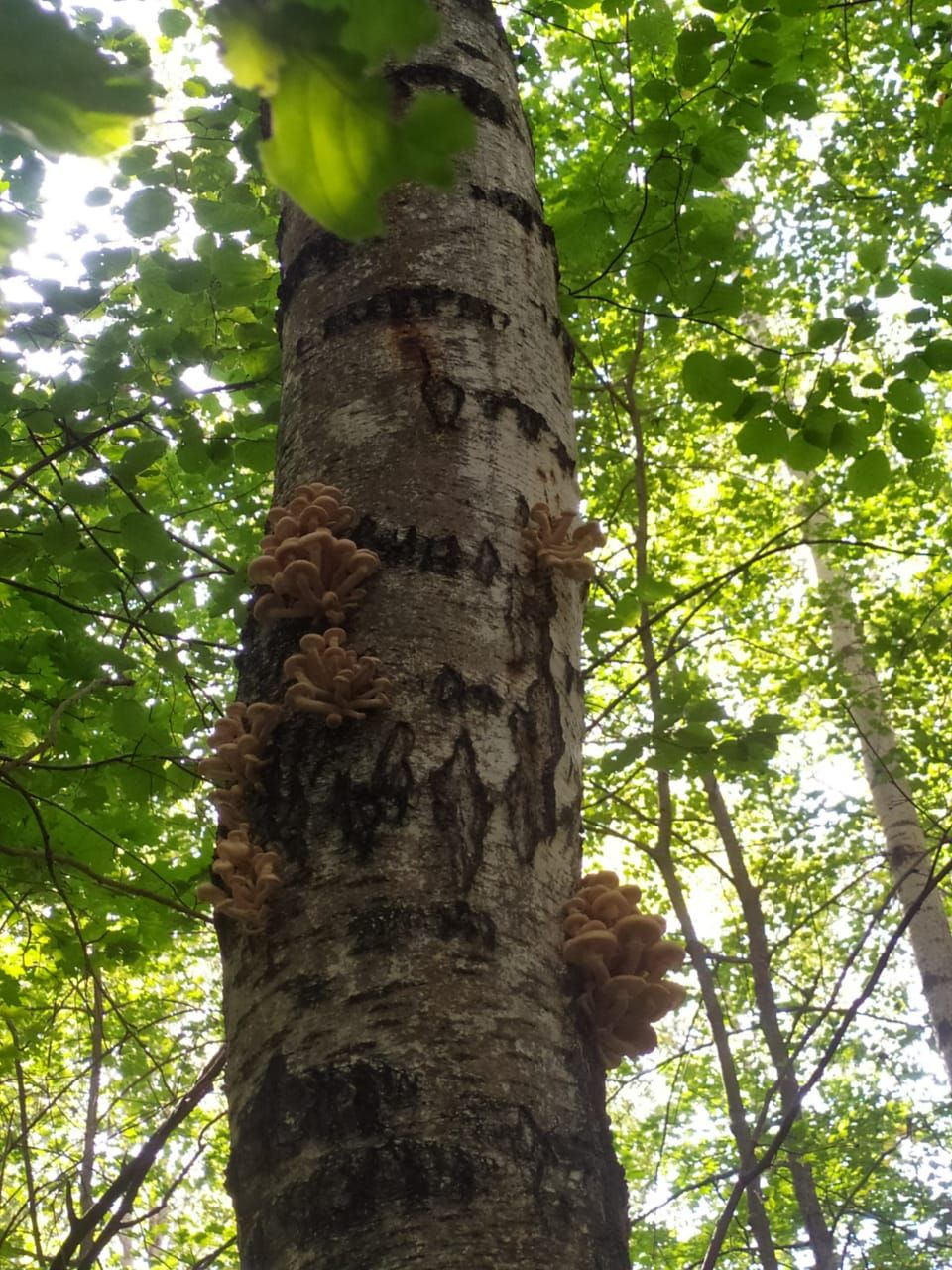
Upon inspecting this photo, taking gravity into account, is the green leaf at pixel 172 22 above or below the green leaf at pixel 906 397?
above

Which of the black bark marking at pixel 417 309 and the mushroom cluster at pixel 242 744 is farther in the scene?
the black bark marking at pixel 417 309

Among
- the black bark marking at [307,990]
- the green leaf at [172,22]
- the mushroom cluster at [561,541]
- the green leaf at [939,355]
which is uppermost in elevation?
the green leaf at [172,22]

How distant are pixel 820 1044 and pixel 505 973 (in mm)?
11591

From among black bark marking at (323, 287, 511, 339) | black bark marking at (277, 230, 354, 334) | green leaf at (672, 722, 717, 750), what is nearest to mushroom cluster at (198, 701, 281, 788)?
black bark marking at (323, 287, 511, 339)

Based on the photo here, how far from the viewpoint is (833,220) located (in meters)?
10.5

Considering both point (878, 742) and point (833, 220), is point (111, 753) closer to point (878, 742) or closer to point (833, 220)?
point (878, 742)

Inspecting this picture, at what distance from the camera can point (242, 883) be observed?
1274 mm

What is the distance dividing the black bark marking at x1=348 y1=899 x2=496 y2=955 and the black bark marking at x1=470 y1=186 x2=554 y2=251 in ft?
→ 4.47

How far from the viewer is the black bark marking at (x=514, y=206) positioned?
1964mm

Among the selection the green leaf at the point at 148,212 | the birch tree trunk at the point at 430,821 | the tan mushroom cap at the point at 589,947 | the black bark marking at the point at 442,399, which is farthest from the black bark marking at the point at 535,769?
the green leaf at the point at 148,212

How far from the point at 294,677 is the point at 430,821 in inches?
11.7

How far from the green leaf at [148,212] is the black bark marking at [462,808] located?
8.38 feet

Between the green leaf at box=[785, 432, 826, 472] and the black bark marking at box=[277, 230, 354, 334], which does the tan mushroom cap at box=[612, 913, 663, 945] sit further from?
the green leaf at box=[785, 432, 826, 472]

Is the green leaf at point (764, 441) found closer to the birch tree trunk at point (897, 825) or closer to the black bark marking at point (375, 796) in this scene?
the black bark marking at point (375, 796)
